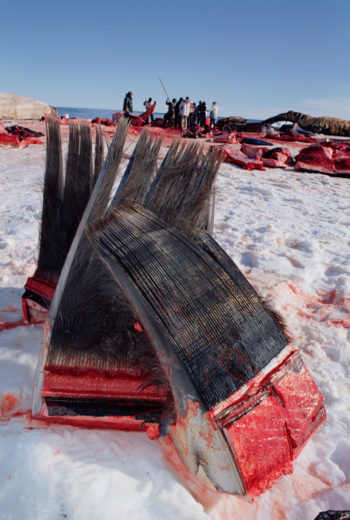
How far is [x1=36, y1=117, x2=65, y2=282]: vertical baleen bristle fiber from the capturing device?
1699 millimetres

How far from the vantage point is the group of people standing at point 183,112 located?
44.0 feet

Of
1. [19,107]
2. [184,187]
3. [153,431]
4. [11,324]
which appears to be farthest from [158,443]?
[19,107]

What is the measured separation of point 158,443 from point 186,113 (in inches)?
550

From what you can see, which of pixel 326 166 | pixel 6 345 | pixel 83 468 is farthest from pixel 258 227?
pixel 326 166

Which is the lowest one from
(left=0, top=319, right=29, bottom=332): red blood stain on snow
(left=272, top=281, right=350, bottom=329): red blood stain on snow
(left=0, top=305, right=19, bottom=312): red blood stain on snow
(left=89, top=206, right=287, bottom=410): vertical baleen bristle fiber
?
(left=0, top=319, right=29, bottom=332): red blood stain on snow

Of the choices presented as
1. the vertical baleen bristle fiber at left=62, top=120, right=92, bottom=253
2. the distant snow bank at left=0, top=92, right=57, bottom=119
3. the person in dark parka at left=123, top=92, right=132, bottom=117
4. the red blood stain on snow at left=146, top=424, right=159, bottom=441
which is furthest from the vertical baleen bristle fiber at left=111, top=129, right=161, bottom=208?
the distant snow bank at left=0, top=92, right=57, bottom=119

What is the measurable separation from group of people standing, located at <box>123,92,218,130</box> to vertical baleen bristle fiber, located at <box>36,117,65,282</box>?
1189 cm

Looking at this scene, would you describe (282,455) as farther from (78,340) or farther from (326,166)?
(326,166)

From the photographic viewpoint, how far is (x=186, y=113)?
13.5 metres

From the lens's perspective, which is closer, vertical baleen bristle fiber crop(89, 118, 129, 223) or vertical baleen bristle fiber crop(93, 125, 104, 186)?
vertical baleen bristle fiber crop(89, 118, 129, 223)

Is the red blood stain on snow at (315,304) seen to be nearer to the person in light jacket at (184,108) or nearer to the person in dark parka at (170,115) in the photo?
the person in light jacket at (184,108)

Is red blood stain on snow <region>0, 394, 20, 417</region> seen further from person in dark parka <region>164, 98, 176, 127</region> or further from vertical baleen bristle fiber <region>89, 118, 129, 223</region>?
person in dark parka <region>164, 98, 176, 127</region>

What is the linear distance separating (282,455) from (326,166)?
713cm

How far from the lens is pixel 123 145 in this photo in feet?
4.29
